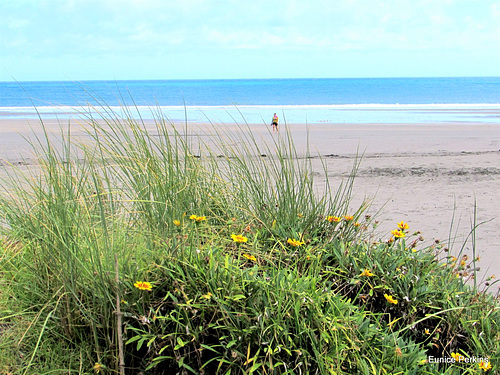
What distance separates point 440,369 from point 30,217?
2206 millimetres

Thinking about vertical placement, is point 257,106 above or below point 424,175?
above

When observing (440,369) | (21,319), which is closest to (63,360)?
(21,319)

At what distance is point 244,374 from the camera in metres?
1.96

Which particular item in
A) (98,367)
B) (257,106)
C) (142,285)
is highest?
(257,106)

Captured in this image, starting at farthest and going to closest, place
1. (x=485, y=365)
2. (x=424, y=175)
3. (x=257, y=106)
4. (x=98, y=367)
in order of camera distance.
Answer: (x=257, y=106)
(x=424, y=175)
(x=485, y=365)
(x=98, y=367)

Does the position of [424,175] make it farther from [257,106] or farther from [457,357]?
[257,106]

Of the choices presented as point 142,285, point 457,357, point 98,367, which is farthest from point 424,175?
point 98,367

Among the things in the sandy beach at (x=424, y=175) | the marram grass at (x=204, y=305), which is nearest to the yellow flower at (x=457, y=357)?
the marram grass at (x=204, y=305)

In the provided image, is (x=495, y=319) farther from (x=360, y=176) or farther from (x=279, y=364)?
(x=360, y=176)

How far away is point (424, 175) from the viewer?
8164mm

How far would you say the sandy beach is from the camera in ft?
15.9

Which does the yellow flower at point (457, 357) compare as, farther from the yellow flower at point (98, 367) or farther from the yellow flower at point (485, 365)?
the yellow flower at point (98, 367)

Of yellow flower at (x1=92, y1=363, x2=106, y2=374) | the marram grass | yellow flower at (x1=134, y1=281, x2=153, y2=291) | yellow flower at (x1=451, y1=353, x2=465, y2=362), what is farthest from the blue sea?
yellow flower at (x1=451, y1=353, x2=465, y2=362)

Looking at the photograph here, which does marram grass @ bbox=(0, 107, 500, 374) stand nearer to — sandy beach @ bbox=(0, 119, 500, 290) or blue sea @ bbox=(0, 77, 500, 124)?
sandy beach @ bbox=(0, 119, 500, 290)
